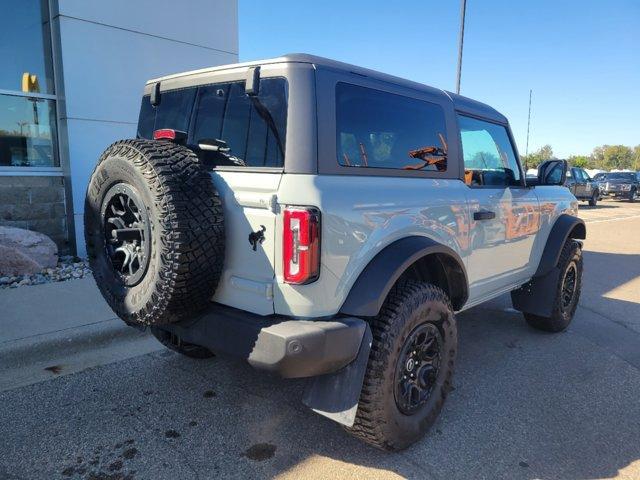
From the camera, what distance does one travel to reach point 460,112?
3.51 meters

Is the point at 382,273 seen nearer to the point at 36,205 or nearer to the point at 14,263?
the point at 14,263

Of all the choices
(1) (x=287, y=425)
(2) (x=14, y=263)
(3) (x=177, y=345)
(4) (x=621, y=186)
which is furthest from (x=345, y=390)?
(4) (x=621, y=186)

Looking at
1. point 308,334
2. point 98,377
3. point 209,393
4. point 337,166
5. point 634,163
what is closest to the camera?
point 308,334

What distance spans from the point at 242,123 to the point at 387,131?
2.74ft

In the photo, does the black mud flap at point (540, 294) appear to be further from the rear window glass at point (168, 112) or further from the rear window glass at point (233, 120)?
the rear window glass at point (168, 112)

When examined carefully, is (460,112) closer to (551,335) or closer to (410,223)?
(410,223)

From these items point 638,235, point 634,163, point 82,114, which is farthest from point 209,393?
point 634,163

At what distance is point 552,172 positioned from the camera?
444cm

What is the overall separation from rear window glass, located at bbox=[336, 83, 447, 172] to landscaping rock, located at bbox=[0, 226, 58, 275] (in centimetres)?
493

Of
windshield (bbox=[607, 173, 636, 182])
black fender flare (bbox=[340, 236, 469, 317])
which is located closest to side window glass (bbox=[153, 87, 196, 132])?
black fender flare (bbox=[340, 236, 469, 317])

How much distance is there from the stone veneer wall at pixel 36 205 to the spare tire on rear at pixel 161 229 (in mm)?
4775

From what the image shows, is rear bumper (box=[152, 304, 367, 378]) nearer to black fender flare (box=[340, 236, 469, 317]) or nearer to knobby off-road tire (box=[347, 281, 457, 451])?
black fender flare (box=[340, 236, 469, 317])

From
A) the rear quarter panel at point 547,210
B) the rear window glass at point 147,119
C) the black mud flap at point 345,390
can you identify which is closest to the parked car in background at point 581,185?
the rear quarter panel at point 547,210

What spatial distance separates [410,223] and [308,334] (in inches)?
36.8
